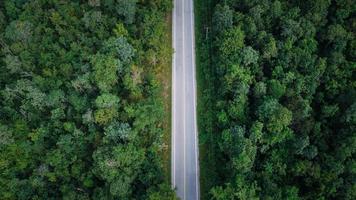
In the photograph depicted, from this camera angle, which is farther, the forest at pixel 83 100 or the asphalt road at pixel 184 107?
the asphalt road at pixel 184 107

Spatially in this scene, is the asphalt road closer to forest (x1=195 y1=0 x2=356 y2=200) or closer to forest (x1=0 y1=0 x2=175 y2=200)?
forest (x1=195 y1=0 x2=356 y2=200)

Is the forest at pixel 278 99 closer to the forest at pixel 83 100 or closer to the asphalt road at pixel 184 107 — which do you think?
the asphalt road at pixel 184 107

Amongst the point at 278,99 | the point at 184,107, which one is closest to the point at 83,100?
the point at 184,107

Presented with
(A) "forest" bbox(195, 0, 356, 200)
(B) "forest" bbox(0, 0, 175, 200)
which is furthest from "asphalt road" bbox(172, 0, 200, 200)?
(B) "forest" bbox(0, 0, 175, 200)

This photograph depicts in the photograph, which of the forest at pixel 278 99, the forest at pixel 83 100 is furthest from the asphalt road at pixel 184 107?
the forest at pixel 83 100

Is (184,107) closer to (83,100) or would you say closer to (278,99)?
(278,99)
